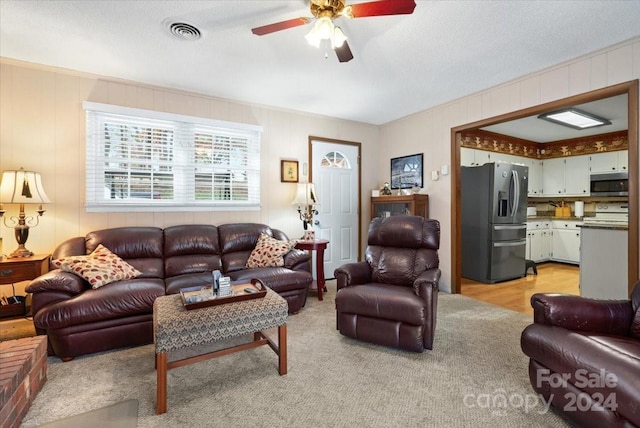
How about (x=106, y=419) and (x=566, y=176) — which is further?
(x=566, y=176)

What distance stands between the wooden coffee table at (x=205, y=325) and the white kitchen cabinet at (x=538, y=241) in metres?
5.69

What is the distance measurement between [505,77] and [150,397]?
4344 millimetres

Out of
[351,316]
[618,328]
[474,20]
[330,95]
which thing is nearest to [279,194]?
[330,95]

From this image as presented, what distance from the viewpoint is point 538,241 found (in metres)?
5.91

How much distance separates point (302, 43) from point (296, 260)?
2.24 m

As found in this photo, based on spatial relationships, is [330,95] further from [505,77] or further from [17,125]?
[17,125]

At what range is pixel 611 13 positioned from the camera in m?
2.15

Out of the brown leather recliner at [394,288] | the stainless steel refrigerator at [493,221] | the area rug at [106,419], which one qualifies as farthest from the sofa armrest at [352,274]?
the stainless steel refrigerator at [493,221]

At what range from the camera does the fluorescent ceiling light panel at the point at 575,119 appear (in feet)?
13.6

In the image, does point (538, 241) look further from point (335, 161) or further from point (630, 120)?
point (335, 161)

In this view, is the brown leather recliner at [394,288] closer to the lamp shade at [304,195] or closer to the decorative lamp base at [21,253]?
the lamp shade at [304,195]

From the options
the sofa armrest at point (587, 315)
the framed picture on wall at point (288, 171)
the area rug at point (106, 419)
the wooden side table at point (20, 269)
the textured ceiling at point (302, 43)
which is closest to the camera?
the area rug at point (106, 419)

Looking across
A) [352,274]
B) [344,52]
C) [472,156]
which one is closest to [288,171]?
[352,274]

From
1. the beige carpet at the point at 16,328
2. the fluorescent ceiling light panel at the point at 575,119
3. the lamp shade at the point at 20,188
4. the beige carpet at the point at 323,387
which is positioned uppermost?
the fluorescent ceiling light panel at the point at 575,119
